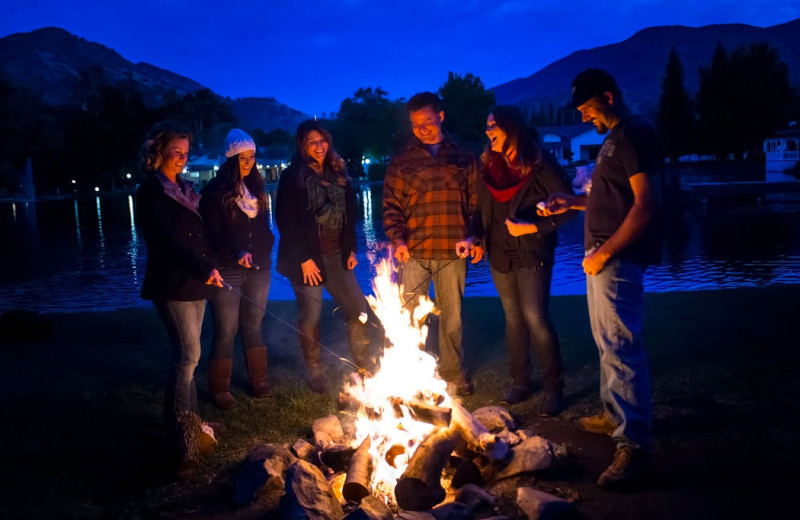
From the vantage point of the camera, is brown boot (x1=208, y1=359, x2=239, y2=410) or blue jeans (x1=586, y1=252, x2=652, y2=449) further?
brown boot (x1=208, y1=359, x2=239, y2=410)

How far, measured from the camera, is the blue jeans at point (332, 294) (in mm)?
5703

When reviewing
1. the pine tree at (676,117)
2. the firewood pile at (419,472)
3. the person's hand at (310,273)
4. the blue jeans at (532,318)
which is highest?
the pine tree at (676,117)

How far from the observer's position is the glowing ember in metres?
4.05

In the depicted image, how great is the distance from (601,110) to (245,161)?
2806 millimetres

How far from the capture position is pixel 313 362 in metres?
5.89

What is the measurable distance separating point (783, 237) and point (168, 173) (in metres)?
16.6

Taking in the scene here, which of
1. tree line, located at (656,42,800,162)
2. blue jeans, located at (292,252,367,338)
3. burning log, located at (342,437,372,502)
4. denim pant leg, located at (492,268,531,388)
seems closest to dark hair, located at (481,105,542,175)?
denim pant leg, located at (492,268,531,388)

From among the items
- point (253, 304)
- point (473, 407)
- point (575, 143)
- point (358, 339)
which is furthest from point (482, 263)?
point (575, 143)

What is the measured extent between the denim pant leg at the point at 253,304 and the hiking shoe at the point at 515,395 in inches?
81.1

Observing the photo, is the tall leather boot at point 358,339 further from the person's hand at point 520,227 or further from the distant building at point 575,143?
the distant building at point 575,143

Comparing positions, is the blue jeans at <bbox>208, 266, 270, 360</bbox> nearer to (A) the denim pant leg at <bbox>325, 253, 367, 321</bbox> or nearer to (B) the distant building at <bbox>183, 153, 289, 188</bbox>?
(A) the denim pant leg at <bbox>325, 253, 367, 321</bbox>

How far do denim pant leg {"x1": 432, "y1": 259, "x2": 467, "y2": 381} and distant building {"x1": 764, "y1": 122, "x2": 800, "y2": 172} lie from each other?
41.4 meters

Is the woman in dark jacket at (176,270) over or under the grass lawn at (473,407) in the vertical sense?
over

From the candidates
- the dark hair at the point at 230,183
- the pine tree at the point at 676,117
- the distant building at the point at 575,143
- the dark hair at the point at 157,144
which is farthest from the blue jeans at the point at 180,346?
the distant building at the point at 575,143
